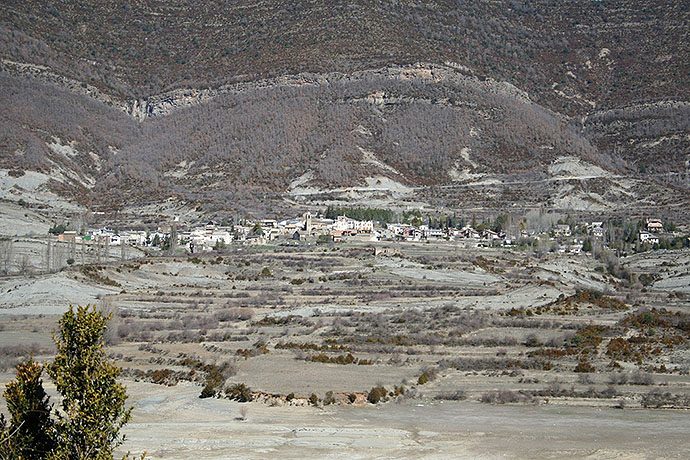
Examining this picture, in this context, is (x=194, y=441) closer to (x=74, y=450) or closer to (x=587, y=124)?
(x=74, y=450)

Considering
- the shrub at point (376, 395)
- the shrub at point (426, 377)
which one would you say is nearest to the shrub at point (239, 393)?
the shrub at point (376, 395)

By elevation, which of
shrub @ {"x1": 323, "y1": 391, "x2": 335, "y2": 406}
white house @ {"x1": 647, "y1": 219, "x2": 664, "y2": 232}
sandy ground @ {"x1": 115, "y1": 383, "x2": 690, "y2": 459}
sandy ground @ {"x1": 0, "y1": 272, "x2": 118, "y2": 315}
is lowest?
sandy ground @ {"x1": 115, "y1": 383, "x2": 690, "y2": 459}

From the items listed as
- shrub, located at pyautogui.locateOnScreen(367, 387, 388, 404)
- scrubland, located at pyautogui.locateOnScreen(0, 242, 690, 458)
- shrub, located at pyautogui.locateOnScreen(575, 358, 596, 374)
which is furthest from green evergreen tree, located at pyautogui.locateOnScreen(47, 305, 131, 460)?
shrub, located at pyautogui.locateOnScreen(575, 358, 596, 374)

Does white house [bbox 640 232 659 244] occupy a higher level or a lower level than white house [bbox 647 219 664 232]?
lower

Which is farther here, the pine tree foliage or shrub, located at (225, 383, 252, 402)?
shrub, located at (225, 383, 252, 402)

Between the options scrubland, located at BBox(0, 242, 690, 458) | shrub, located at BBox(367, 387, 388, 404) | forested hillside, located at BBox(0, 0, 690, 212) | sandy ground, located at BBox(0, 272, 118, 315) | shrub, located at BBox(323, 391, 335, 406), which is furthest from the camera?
forested hillside, located at BBox(0, 0, 690, 212)

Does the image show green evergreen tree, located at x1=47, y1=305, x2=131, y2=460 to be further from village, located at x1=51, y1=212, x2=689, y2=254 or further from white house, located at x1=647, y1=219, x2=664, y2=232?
white house, located at x1=647, y1=219, x2=664, y2=232

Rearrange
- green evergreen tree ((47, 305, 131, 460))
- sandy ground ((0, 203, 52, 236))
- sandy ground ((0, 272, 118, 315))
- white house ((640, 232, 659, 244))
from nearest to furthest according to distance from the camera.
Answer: green evergreen tree ((47, 305, 131, 460)) → sandy ground ((0, 272, 118, 315)) → sandy ground ((0, 203, 52, 236)) → white house ((640, 232, 659, 244))
